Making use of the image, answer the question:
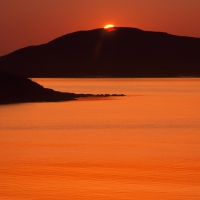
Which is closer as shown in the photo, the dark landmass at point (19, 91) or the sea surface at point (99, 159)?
the sea surface at point (99, 159)

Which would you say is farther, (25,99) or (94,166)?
(25,99)

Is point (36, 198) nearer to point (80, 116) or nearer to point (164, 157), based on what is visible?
point (164, 157)

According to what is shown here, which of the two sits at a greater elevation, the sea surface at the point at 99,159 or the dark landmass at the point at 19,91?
the dark landmass at the point at 19,91

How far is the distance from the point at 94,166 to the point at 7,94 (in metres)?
39.8

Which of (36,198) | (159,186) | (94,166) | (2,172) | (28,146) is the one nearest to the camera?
→ (36,198)

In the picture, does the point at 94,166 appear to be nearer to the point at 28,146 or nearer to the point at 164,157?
the point at 164,157

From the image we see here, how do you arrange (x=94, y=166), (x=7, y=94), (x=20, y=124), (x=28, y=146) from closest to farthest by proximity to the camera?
(x=94, y=166), (x=28, y=146), (x=20, y=124), (x=7, y=94)

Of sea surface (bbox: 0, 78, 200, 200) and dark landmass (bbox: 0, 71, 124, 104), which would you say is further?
dark landmass (bbox: 0, 71, 124, 104)

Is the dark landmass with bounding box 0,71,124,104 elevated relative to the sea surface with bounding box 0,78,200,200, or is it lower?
elevated

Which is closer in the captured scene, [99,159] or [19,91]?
[99,159]

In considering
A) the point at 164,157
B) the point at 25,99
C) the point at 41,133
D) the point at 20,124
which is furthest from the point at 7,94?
Answer: the point at 164,157

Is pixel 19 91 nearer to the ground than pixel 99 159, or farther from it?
farther from it

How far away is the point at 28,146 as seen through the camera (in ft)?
89.4

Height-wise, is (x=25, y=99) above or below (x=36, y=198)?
above
